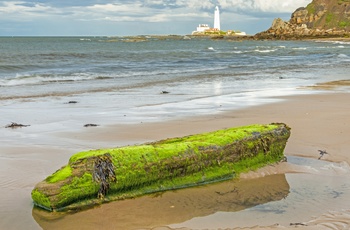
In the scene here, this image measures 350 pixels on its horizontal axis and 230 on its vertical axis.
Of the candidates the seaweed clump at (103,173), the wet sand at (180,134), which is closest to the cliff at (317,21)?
the wet sand at (180,134)

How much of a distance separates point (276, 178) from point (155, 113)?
5767 mm

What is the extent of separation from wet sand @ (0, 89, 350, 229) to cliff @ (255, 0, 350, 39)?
12804 cm

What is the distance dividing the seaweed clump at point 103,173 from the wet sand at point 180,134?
196 mm

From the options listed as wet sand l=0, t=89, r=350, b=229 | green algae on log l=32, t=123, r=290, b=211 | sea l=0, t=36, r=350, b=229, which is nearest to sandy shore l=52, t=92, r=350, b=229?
wet sand l=0, t=89, r=350, b=229

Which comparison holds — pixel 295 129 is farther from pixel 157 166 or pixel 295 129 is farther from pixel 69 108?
pixel 69 108

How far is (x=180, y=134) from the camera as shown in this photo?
29.6ft

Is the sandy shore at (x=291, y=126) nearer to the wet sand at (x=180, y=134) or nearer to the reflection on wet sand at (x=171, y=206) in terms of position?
the wet sand at (x=180, y=134)

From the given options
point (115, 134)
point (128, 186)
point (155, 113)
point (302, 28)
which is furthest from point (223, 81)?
point (302, 28)

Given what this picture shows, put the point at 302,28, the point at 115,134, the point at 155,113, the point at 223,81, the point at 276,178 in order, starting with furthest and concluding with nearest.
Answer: the point at 302,28, the point at 223,81, the point at 155,113, the point at 115,134, the point at 276,178

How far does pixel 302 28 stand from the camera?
140m

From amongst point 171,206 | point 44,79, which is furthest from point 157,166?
point 44,79

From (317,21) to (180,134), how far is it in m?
148

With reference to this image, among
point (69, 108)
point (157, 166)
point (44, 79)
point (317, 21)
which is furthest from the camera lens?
point (317, 21)

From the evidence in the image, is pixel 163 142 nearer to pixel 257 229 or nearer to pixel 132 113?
pixel 257 229
